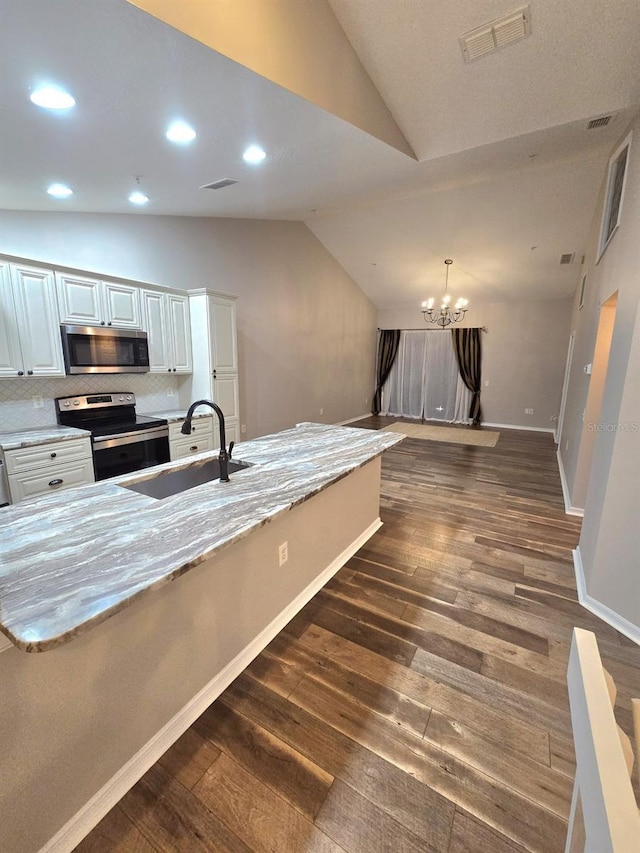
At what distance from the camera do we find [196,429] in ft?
12.8

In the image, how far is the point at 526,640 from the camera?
6.29 ft

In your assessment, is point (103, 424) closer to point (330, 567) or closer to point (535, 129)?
point (330, 567)

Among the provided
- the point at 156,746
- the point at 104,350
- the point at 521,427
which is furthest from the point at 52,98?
the point at 521,427

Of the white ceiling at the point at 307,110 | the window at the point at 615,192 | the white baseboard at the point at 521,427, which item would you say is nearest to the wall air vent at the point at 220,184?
the white ceiling at the point at 307,110

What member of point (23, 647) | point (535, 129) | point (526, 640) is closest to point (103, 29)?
point (23, 647)

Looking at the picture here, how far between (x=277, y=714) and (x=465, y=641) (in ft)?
3.42

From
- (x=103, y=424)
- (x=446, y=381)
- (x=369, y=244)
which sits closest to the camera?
(x=103, y=424)

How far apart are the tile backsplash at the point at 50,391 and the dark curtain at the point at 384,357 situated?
602 centimetres

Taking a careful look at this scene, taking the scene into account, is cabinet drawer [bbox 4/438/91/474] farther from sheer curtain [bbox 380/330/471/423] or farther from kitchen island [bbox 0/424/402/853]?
sheer curtain [bbox 380/330/471/423]

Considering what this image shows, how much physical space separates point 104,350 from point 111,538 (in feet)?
8.67

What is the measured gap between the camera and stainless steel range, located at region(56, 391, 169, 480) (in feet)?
10.1

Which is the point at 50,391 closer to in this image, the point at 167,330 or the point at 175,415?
the point at 175,415

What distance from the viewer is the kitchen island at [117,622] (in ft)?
3.04

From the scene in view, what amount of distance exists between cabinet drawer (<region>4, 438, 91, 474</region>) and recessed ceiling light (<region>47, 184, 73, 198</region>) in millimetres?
A: 1891
